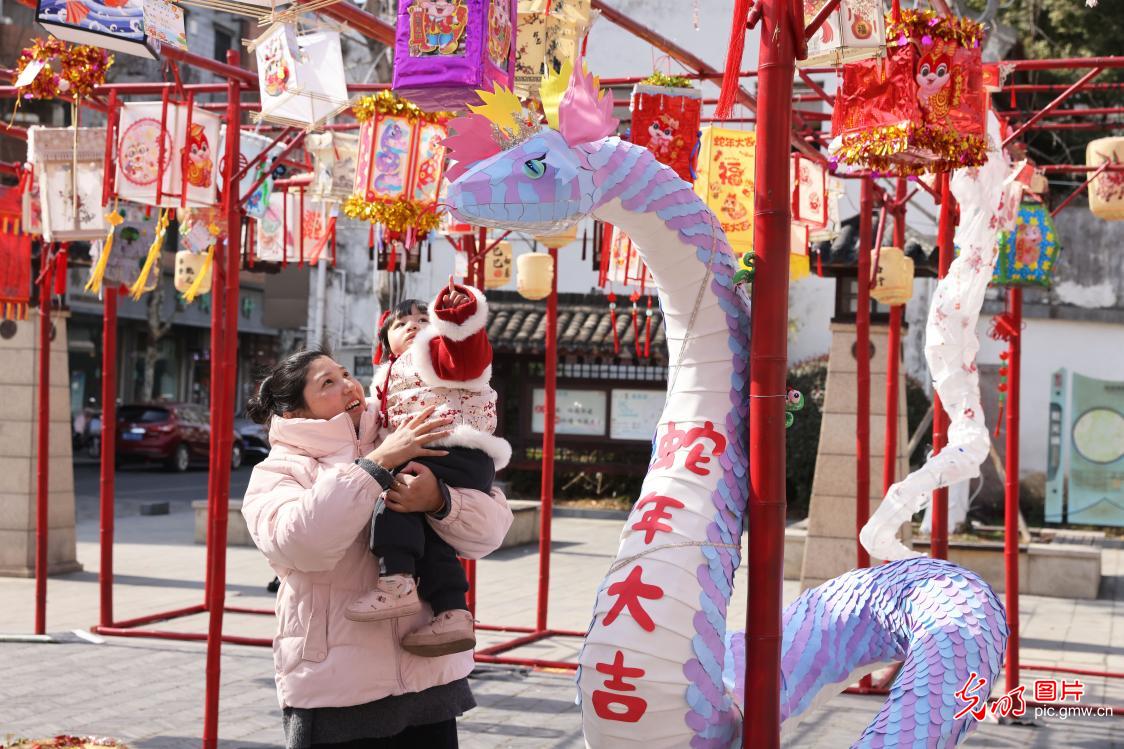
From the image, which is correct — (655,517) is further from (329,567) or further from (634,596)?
(329,567)

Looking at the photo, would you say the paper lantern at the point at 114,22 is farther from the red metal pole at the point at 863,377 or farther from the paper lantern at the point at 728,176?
the red metal pole at the point at 863,377

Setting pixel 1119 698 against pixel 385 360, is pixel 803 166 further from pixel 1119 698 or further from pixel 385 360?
pixel 385 360

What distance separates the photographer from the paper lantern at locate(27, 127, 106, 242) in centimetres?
687

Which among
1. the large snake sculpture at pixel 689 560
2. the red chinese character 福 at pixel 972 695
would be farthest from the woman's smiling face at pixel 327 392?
the red chinese character 福 at pixel 972 695

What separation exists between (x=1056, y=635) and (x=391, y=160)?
6486 millimetres

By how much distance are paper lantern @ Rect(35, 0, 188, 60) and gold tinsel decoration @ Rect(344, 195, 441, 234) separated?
4.95ft

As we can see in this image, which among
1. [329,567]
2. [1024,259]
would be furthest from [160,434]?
[329,567]

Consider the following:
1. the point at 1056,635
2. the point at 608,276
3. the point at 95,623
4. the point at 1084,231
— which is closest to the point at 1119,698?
the point at 1056,635

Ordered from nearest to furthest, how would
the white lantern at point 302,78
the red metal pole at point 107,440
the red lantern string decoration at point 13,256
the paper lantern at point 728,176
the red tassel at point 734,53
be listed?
the red tassel at point 734,53 < the white lantern at point 302,78 < the paper lantern at point 728,176 < the red metal pole at point 107,440 < the red lantern string decoration at point 13,256

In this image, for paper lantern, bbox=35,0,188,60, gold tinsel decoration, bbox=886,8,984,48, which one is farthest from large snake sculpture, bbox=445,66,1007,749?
paper lantern, bbox=35,0,188,60

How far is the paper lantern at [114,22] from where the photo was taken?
4.68 metres

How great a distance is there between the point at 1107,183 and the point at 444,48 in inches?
209

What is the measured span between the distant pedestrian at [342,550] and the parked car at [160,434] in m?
22.0

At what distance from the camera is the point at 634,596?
272 cm
